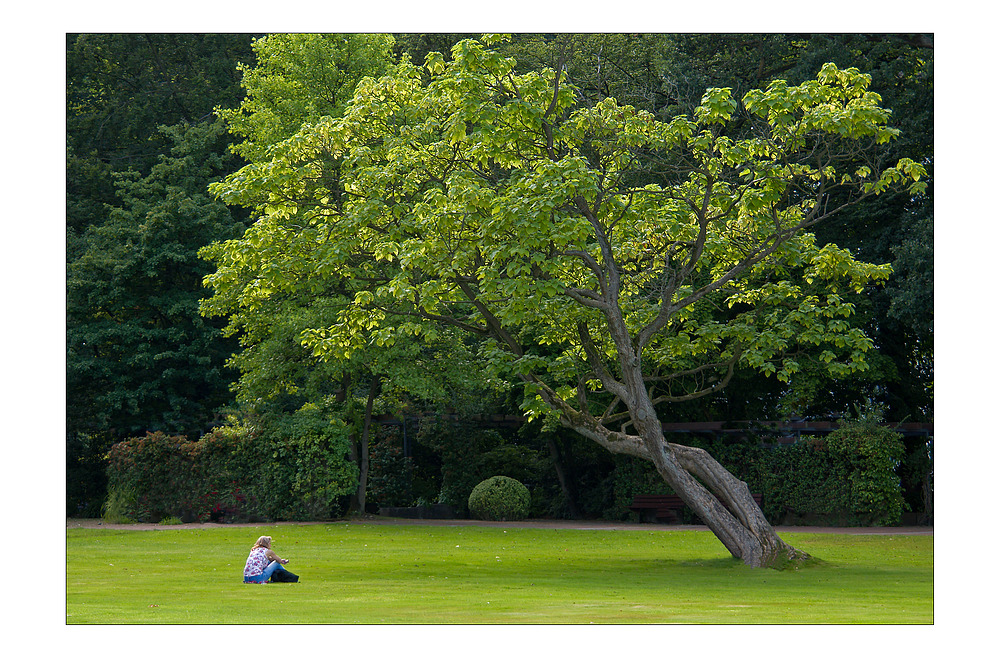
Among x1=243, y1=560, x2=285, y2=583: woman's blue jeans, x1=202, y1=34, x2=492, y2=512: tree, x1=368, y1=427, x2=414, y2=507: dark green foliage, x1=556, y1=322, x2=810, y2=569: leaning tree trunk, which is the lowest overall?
x1=368, y1=427, x2=414, y2=507: dark green foliage

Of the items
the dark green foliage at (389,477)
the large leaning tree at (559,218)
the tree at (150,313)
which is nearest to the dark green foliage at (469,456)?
the dark green foliage at (389,477)

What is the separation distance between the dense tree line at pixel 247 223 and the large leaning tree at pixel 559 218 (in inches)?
255

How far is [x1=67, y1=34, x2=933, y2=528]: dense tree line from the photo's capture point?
25.2 m

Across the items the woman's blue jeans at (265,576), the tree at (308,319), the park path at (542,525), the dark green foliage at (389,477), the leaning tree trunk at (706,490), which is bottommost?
the park path at (542,525)

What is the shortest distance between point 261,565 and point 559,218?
5849mm

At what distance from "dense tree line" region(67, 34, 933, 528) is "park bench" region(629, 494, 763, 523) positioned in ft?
6.99

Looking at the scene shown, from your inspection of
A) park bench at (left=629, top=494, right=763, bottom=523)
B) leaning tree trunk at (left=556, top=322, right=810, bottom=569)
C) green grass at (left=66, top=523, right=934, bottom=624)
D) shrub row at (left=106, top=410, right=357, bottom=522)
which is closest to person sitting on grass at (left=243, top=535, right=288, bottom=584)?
green grass at (left=66, top=523, right=934, bottom=624)

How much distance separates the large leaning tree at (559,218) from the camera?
14914mm

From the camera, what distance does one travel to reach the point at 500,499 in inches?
1121

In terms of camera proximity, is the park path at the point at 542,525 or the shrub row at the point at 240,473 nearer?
the park path at the point at 542,525

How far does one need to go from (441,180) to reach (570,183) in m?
3.09

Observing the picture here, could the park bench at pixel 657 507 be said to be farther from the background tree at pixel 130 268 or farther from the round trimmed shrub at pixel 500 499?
the background tree at pixel 130 268

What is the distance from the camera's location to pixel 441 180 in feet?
54.5

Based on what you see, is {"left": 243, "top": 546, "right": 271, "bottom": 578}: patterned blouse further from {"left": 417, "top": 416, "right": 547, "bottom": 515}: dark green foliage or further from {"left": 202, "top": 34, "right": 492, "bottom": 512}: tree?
{"left": 417, "top": 416, "right": 547, "bottom": 515}: dark green foliage
